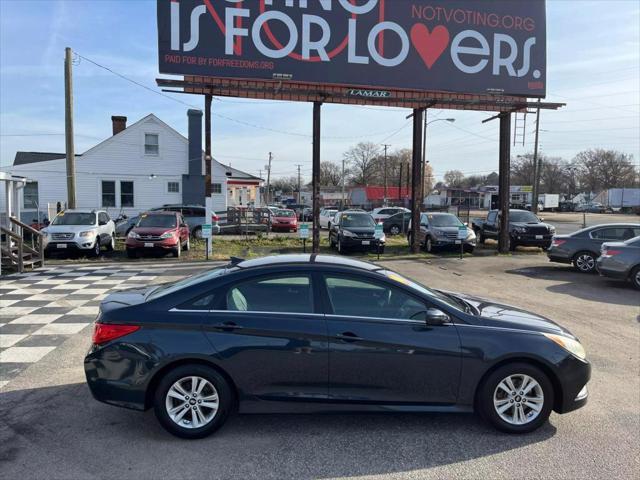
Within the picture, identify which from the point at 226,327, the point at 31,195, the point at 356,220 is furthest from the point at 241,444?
the point at 31,195

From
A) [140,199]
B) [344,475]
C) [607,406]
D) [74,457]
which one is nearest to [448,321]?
[344,475]

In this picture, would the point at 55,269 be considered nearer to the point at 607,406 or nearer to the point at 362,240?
the point at 362,240

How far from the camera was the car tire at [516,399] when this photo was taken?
13.6ft

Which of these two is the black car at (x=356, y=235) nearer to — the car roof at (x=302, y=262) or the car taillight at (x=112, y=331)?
the car roof at (x=302, y=262)

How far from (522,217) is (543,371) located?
1878cm

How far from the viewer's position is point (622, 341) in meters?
7.29

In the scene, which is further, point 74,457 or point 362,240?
point 362,240

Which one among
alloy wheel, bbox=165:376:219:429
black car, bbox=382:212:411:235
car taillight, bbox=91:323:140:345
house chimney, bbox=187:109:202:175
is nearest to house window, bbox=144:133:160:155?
house chimney, bbox=187:109:202:175

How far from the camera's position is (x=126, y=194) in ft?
103

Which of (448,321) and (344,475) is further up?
(448,321)

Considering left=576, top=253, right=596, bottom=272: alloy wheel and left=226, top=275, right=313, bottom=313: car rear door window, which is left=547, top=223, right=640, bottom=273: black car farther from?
left=226, top=275, right=313, bottom=313: car rear door window

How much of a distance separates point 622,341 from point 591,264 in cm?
769

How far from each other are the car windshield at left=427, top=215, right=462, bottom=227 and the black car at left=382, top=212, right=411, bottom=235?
8063 millimetres

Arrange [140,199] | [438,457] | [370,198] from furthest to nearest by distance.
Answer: [370,198] → [140,199] → [438,457]
